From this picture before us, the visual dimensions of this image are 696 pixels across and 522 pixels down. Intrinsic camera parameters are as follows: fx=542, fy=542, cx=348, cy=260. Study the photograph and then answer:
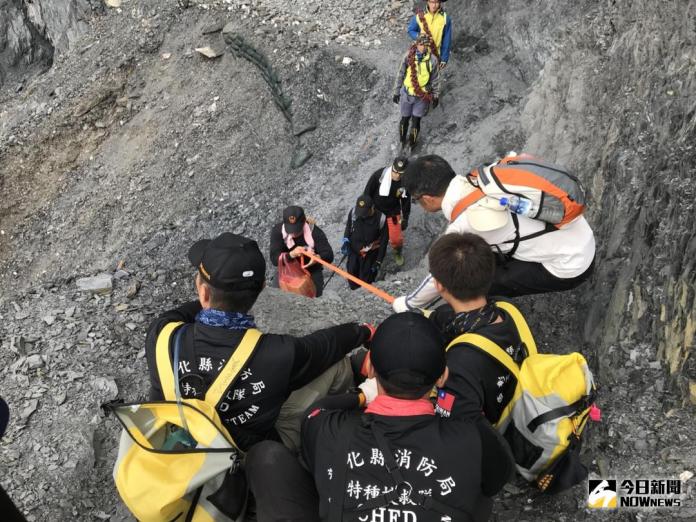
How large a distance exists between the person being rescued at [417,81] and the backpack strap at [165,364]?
7.53m

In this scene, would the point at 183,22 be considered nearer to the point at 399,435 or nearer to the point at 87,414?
the point at 87,414

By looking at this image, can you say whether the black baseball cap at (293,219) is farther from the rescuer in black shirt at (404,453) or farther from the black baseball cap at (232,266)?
the rescuer in black shirt at (404,453)

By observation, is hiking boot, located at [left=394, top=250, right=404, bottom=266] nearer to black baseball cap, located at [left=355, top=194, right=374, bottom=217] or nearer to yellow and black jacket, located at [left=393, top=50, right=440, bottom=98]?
black baseball cap, located at [left=355, top=194, right=374, bottom=217]

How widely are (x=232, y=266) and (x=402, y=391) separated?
123cm

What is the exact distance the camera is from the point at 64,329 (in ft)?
21.7

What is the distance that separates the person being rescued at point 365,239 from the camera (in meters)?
8.11

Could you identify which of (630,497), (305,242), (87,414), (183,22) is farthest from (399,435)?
(183,22)

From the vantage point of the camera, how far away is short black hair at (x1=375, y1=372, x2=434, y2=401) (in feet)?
8.38

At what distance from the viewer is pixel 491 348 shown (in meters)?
3.21

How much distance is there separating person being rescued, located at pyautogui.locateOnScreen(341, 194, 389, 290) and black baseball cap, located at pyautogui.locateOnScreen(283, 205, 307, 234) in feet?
3.57

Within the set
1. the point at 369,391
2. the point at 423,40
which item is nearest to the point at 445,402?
the point at 369,391

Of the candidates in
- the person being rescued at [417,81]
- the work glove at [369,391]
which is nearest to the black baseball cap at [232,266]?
the work glove at [369,391]

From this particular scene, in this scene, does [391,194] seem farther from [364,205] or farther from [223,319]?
[223,319]
